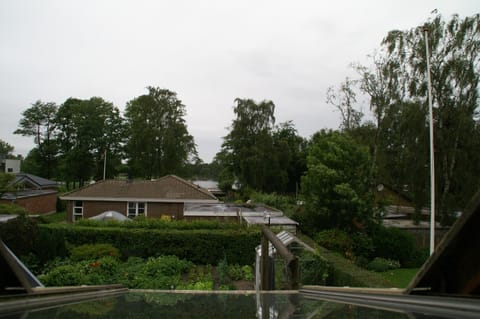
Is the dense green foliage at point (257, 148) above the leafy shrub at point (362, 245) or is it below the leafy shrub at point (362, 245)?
above

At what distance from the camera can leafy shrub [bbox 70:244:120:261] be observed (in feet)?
42.8

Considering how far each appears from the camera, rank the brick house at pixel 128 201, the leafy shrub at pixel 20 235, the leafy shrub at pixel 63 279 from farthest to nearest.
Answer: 1. the brick house at pixel 128 201
2. the leafy shrub at pixel 20 235
3. the leafy shrub at pixel 63 279

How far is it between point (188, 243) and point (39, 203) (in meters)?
24.6

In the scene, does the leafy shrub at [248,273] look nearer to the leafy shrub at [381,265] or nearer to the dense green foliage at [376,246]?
the dense green foliage at [376,246]

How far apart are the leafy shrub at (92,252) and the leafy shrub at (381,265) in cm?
1219

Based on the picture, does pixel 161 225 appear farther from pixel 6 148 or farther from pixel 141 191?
pixel 6 148

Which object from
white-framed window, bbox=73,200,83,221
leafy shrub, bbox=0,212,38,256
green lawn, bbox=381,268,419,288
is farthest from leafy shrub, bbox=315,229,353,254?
white-framed window, bbox=73,200,83,221

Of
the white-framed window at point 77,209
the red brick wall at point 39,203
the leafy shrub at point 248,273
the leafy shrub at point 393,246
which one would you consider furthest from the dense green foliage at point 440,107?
the red brick wall at point 39,203

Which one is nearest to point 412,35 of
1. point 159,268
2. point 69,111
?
point 159,268

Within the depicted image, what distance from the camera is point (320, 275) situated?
1116 cm

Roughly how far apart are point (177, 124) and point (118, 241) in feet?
82.9

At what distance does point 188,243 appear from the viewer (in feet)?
48.1

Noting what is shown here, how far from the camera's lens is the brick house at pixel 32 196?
28128 millimetres

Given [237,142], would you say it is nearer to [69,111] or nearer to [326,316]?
[69,111]
